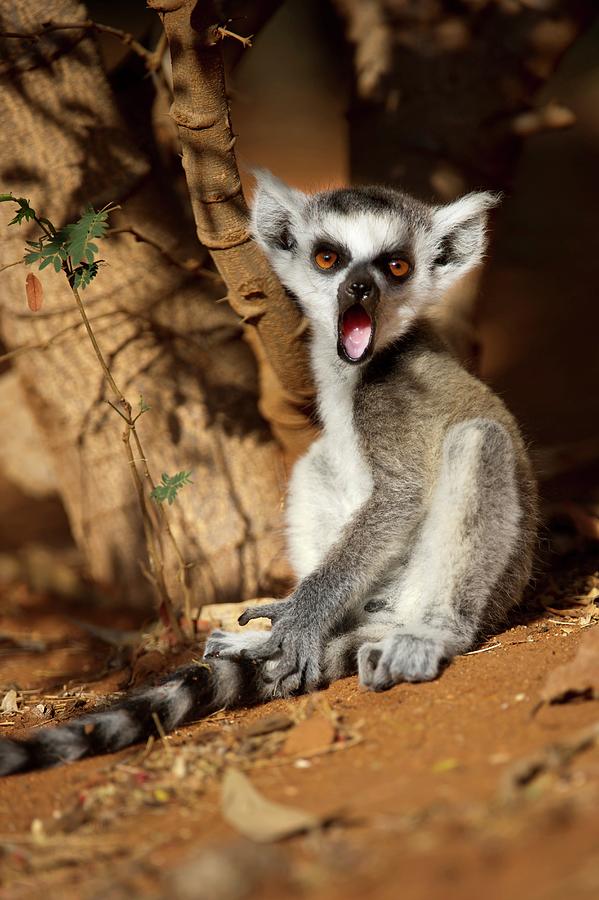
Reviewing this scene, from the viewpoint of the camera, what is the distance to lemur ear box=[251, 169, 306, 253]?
162 inches

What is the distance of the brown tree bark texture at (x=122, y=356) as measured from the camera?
4336 millimetres

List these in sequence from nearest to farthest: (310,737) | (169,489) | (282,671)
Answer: (310,737) < (282,671) < (169,489)

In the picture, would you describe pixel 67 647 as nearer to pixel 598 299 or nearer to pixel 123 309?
pixel 123 309

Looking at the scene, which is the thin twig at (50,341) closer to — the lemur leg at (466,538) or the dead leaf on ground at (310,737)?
the lemur leg at (466,538)

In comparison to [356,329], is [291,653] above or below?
below

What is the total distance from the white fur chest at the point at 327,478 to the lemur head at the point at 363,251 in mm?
230

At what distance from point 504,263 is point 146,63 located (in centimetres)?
654


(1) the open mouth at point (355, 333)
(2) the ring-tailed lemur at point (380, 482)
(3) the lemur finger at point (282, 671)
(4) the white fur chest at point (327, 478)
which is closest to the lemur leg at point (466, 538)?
(2) the ring-tailed lemur at point (380, 482)

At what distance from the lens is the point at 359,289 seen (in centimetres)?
362

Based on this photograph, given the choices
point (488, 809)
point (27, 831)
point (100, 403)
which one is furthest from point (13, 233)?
point (488, 809)

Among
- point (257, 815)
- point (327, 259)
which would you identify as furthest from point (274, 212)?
point (257, 815)

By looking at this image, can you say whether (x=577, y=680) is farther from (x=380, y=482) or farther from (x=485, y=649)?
(x=380, y=482)

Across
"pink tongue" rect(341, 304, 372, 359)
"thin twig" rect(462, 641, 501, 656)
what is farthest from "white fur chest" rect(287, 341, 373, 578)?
"thin twig" rect(462, 641, 501, 656)

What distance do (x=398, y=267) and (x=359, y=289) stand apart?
0.40m
